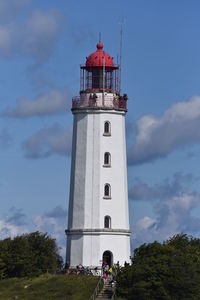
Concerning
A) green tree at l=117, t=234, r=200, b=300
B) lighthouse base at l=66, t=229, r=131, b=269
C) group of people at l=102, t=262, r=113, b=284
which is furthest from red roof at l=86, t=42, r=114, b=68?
green tree at l=117, t=234, r=200, b=300

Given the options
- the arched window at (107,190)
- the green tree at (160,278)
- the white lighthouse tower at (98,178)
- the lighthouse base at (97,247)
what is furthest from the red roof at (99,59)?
the green tree at (160,278)

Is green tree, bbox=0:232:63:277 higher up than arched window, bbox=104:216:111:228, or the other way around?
arched window, bbox=104:216:111:228

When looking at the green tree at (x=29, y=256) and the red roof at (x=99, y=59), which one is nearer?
the green tree at (x=29, y=256)

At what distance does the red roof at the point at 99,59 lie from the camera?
265 feet

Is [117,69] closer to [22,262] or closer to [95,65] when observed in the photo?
[95,65]

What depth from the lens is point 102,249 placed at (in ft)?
258

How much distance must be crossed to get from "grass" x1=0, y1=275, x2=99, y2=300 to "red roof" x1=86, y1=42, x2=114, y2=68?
17344 millimetres

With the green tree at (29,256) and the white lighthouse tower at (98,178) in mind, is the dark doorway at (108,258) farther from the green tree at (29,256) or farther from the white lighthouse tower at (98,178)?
the green tree at (29,256)

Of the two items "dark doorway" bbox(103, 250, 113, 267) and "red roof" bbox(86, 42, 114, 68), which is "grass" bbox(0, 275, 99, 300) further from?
"red roof" bbox(86, 42, 114, 68)

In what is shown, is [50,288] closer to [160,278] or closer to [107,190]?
[160,278]

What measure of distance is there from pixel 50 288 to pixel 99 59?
1931cm

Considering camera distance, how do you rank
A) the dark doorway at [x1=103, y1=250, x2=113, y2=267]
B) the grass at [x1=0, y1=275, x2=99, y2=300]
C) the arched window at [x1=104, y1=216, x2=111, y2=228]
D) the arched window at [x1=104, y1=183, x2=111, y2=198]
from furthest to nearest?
the arched window at [x1=104, y1=183, x2=111, y2=198] → the arched window at [x1=104, y1=216, x2=111, y2=228] → the dark doorway at [x1=103, y1=250, x2=113, y2=267] → the grass at [x1=0, y1=275, x2=99, y2=300]

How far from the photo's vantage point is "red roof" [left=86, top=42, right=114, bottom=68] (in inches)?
3182

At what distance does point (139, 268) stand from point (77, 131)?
14.7 metres
